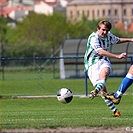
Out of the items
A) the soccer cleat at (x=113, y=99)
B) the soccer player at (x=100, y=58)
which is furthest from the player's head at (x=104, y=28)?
the soccer cleat at (x=113, y=99)

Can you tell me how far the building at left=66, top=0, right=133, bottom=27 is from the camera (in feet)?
564

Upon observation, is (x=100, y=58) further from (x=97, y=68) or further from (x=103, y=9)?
(x=103, y=9)

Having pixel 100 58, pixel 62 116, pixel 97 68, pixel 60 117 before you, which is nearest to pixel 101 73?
pixel 97 68

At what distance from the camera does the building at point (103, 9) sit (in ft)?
564

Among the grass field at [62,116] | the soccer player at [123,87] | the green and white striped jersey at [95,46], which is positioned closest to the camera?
the grass field at [62,116]

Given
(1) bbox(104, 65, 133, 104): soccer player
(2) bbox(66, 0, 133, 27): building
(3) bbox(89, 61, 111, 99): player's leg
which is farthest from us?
(2) bbox(66, 0, 133, 27): building

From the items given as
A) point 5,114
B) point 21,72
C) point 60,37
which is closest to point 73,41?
point 21,72

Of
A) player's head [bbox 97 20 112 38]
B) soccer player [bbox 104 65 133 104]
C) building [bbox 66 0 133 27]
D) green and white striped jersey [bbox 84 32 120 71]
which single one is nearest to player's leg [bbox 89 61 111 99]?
green and white striped jersey [bbox 84 32 120 71]

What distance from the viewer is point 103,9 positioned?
566 feet

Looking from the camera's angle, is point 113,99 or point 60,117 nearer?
point 113,99

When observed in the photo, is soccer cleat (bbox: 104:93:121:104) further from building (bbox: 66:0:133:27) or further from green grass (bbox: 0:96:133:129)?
building (bbox: 66:0:133:27)

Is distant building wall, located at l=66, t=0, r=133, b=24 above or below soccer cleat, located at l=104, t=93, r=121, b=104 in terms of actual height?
below

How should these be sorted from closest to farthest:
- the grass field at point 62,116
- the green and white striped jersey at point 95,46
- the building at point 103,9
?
the grass field at point 62,116 → the green and white striped jersey at point 95,46 → the building at point 103,9

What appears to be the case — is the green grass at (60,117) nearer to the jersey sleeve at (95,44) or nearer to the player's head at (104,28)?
the jersey sleeve at (95,44)
